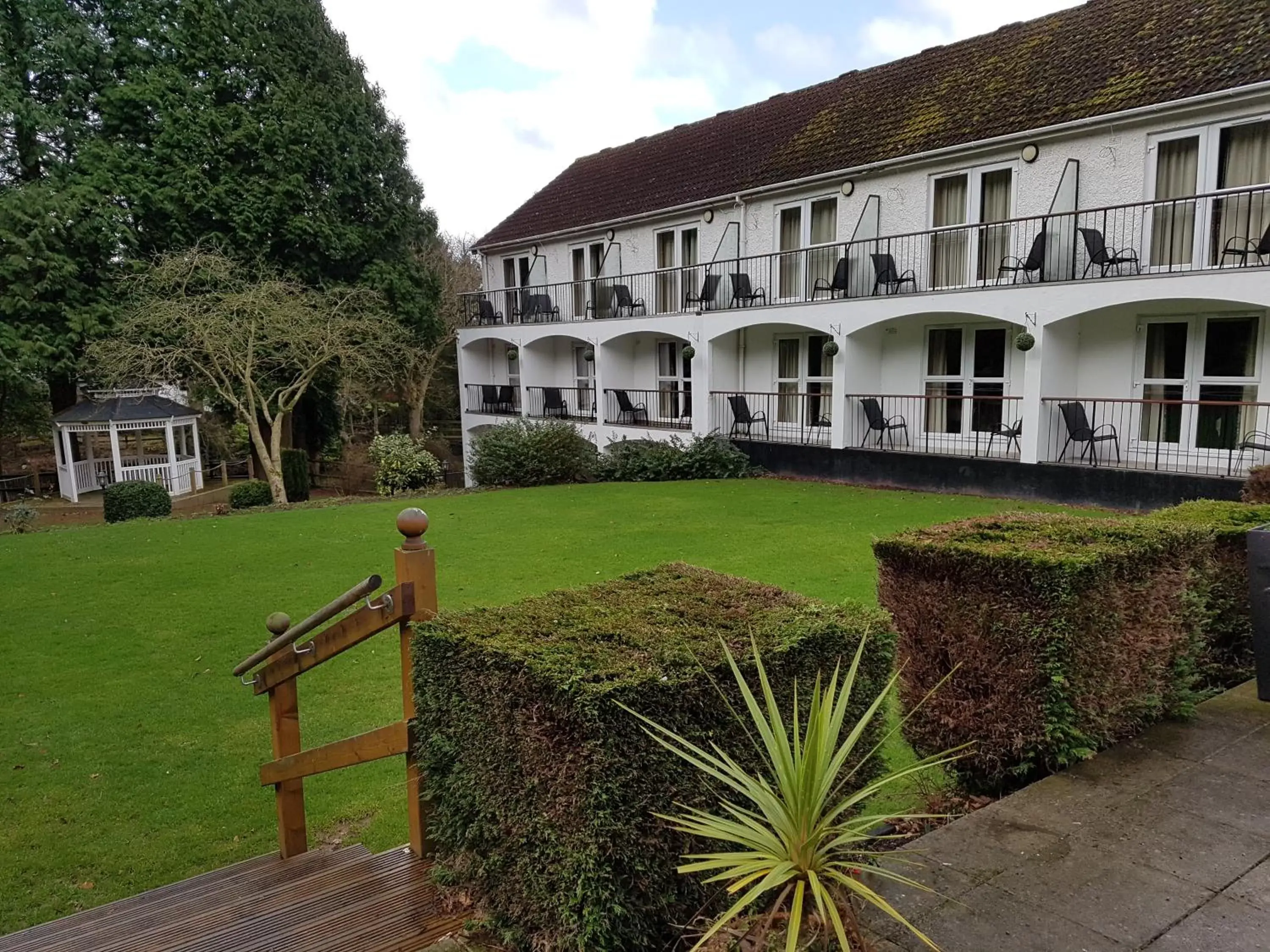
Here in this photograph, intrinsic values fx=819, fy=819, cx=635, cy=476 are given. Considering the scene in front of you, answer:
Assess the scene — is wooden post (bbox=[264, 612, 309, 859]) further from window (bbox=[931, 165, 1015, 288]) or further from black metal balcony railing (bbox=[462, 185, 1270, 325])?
window (bbox=[931, 165, 1015, 288])

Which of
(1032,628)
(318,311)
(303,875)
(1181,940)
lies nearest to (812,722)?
(1181,940)

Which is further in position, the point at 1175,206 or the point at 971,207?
the point at 971,207

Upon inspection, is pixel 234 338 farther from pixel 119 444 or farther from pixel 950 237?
pixel 950 237

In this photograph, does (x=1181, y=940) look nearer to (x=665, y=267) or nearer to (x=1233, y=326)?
(x=1233, y=326)

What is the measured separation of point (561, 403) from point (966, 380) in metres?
12.1

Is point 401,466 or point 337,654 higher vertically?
point 337,654

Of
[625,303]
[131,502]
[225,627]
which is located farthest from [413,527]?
[625,303]

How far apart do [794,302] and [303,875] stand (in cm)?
1556

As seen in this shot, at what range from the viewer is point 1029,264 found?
1349 cm

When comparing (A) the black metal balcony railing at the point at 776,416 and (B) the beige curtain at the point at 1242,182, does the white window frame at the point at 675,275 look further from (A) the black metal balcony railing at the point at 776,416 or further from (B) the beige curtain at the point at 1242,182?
(B) the beige curtain at the point at 1242,182

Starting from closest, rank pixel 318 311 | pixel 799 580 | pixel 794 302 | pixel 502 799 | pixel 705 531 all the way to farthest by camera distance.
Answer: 1. pixel 502 799
2. pixel 799 580
3. pixel 705 531
4. pixel 794 302
5. pixel 318 311

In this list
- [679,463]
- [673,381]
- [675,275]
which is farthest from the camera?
[673,381]

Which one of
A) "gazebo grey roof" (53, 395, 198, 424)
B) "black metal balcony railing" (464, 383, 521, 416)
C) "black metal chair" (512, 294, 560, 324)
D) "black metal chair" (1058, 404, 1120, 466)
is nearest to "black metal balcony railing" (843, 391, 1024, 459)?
"black metal chair" (1058, 404, 1120, 466)

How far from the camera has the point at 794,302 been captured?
57.2 ft
